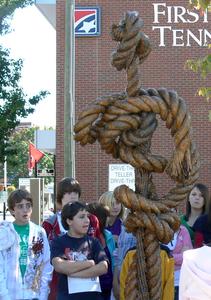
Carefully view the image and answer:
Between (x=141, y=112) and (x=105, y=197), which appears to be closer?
(x=141, y=112)

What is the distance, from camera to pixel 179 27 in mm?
19000

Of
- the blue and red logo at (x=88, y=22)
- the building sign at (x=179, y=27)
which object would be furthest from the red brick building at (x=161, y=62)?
the blue and red logo at (x=88, y=22)

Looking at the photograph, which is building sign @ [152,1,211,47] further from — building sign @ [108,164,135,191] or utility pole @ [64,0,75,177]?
utility pole @ [64,0,75,177]

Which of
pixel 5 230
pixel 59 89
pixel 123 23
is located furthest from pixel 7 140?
pixel 123 23

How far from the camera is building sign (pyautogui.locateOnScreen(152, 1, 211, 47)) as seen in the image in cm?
1898

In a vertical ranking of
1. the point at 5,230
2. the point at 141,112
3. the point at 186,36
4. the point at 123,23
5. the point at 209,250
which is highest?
the point at 186,36

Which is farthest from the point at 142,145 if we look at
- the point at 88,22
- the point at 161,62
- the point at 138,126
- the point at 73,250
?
the point at 88,22

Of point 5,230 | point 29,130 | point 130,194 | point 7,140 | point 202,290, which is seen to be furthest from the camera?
point 29,130

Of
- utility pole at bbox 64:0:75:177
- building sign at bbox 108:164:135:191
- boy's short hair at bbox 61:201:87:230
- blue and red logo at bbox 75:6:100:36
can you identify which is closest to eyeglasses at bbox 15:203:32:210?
boy's short hair at bbox 61:201:87:230

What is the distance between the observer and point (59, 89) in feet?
62.6

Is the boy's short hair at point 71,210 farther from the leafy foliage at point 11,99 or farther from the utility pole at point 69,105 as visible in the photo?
the leafy foliage at point 11,99

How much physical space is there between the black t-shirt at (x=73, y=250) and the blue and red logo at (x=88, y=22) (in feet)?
47.3

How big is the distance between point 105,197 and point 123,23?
4.17 meters

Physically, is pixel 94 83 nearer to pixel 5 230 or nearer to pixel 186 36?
pixel 186 36
